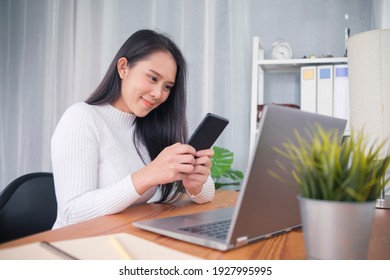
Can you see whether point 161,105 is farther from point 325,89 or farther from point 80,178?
point 325,89

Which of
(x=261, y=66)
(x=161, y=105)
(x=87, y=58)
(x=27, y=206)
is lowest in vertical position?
(x=27, y=206)

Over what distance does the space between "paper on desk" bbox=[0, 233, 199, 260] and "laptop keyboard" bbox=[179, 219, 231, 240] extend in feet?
0.23

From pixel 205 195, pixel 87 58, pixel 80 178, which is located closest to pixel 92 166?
pixel 80 178

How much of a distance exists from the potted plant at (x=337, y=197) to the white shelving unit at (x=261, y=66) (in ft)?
4.44

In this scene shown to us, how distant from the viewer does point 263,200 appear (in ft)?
1.60

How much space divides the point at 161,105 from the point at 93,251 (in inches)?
33.6

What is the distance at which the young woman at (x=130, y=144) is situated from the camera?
30.9 inches

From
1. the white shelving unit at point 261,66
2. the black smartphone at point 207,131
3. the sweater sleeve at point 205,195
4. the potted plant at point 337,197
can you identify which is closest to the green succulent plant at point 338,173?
the potted plant at point 337,197

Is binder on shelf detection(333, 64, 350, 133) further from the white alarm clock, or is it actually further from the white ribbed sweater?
the white ribbed sweater

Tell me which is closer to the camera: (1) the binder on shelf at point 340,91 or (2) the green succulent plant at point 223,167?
(1) the binder on shelf at point 340,91

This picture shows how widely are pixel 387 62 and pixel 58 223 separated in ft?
3.30

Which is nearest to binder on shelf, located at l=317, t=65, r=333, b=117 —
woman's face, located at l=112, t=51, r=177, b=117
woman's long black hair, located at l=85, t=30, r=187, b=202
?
woman's long black hair, located at l=85, t=30, r=187, b=202

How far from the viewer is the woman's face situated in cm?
109

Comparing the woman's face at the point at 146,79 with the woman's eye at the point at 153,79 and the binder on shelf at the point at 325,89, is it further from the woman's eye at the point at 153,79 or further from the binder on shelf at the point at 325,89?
the binder on shelf at the point at 325,89
